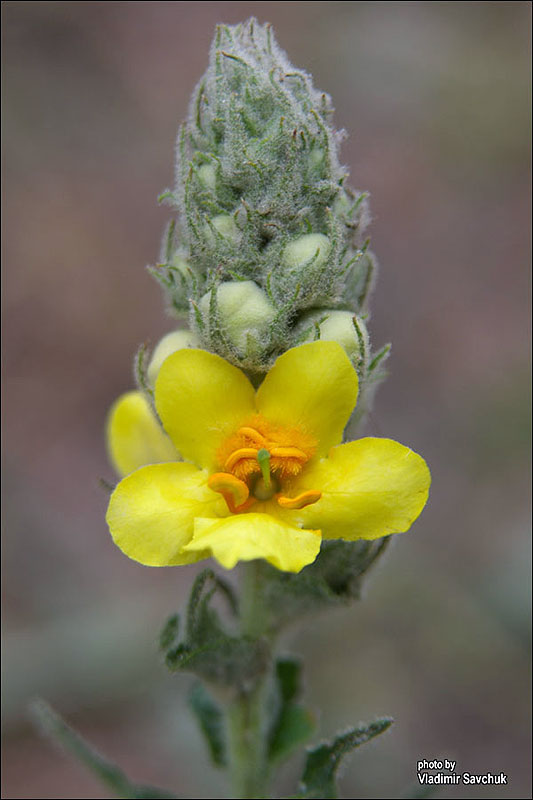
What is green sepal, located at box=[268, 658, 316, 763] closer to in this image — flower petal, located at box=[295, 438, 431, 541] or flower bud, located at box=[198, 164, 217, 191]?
flower petal, located at box=[295, 438, 431, 541]

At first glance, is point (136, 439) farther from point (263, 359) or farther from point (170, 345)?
point (263, 359)

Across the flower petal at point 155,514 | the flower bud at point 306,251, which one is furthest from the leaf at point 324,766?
the flower bud at point 306,251

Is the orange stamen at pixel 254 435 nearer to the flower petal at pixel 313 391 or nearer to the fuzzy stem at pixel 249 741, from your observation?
the flower petal at pixel 313 391

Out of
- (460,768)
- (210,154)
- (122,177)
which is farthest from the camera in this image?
(122,177)

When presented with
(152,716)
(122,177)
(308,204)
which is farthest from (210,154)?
(122,177)

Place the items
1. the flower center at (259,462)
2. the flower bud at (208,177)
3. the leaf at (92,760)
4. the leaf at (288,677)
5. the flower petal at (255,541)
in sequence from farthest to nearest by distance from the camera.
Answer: the leaf at (288,677)
the leaf at (92,760)
the flower bud at (208,177)
the flower center at (259,462)
the flower petal at (255,541)

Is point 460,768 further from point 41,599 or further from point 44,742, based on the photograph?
point 41,599

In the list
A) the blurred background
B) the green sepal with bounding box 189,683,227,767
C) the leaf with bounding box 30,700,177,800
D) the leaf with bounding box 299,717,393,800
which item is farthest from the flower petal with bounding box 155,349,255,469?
the green sepal with bounding box 189,683,227,767
